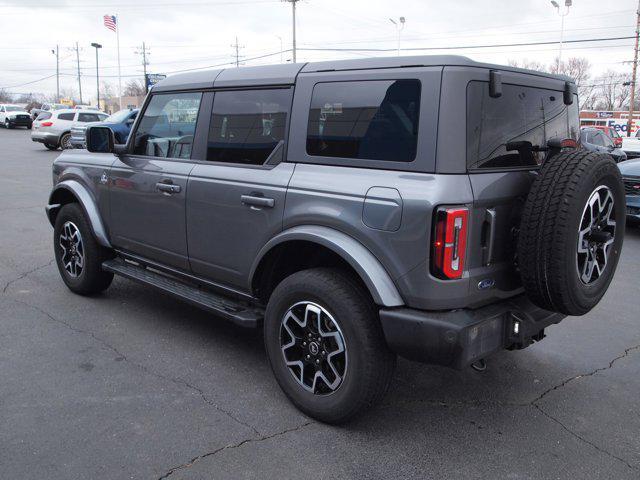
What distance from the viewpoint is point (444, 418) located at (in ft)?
10.9

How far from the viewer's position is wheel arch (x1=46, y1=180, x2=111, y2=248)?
4855mm

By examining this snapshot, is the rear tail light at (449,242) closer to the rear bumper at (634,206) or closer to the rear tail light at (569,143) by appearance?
the rear tail light at (569,143)

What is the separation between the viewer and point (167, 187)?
13.4 feet

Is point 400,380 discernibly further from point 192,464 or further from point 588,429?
point 192,464

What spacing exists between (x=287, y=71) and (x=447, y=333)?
6.18ft

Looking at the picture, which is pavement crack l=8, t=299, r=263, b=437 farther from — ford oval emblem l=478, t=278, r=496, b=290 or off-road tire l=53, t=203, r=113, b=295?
ford oval emblem l=478, t=278, r=496, b=290

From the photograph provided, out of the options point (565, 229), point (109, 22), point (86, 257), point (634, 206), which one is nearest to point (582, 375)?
point (565, 229)

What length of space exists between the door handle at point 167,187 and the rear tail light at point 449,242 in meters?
2.07

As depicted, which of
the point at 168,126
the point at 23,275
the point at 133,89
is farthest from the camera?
the point at 133,89

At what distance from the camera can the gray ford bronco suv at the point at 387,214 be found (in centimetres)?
275

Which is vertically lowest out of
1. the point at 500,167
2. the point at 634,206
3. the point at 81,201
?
the point at 634,206

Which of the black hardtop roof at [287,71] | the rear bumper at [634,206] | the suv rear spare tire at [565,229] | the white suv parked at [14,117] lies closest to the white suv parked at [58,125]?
the white suv parked at [14,117]

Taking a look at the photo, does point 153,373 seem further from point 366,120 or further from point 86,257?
point 366,120

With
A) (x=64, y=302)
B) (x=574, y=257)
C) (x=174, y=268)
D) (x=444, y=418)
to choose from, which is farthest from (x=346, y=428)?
(x=64, y=302)
